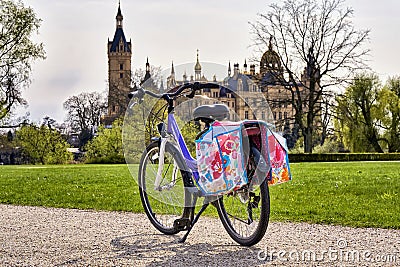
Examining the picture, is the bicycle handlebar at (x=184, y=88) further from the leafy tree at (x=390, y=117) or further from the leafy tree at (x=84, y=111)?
the leafy tree at (x=84, y=111)

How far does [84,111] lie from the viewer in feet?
209

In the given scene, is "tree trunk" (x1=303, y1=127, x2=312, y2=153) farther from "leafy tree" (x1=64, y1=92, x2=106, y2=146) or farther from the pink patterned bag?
the pink patterned bag

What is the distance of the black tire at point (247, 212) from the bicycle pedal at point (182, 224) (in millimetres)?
373

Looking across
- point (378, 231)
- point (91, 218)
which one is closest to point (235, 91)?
point (378, 231)

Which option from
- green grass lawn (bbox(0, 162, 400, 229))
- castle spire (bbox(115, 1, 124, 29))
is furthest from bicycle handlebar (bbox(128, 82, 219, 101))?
castle spire (bbox(115, 1, 124, 29))

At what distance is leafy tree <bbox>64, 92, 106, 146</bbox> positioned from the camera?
6319 cm

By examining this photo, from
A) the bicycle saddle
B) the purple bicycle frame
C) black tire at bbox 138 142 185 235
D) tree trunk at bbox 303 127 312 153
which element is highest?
tree trunk at bbox 303 127 312 153

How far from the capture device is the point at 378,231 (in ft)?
22.1

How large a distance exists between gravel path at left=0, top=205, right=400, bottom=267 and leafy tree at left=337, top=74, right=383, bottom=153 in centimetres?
3779

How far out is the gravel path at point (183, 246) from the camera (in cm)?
523

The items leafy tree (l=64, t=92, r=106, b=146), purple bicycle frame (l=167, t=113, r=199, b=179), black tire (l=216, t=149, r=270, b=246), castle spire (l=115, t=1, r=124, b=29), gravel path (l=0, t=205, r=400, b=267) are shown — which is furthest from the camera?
castle spire (l=115, t=1, r=124, b=29)

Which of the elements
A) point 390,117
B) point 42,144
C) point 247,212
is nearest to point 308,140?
point 390,117

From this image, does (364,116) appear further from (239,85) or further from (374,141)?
(239,85)

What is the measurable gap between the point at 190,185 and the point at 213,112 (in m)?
0.79
